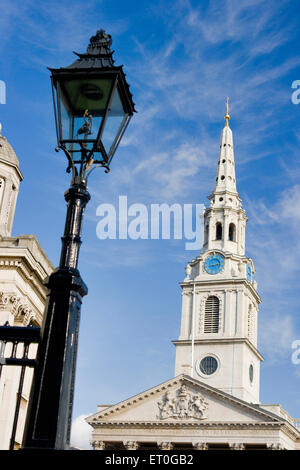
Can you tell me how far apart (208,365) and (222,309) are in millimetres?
6468

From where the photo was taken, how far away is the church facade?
63.9 metres

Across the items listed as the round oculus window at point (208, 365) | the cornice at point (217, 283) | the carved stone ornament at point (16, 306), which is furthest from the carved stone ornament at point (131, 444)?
the carved stone ornament at point (16, 306)

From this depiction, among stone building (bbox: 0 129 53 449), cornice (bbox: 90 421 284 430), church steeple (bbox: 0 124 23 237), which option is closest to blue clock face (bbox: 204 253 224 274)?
cornice (bbox: 90 421 284 430)

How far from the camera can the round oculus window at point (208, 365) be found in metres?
74.1

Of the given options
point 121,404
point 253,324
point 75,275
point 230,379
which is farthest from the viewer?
point 253,324

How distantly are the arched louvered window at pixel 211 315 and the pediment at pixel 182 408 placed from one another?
887 centimetres

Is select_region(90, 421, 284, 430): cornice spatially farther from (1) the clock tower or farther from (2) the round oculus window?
(2) the round oculus window

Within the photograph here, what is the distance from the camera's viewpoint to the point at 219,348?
7388 centimetres

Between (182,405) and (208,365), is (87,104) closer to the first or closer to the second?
(182,405)

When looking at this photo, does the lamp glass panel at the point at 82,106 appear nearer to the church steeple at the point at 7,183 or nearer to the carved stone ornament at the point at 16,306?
the carved stone ornament at the point at 16,306

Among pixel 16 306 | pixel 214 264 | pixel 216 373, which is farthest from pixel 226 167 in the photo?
pixel 16 306
